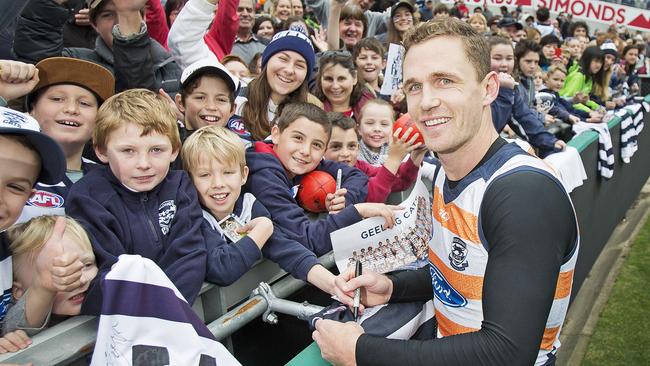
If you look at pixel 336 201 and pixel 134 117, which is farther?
pixel 336 201

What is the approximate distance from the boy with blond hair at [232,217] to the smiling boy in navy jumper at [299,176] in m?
0.09

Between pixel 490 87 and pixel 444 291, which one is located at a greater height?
pixel 490 87

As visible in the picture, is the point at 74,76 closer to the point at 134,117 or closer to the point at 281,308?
the point at 134,117

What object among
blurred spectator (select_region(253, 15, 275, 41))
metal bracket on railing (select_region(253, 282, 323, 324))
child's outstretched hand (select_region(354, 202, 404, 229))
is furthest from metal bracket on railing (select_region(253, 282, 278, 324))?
blurred spectator (select_region(253, 15, 275, 41))

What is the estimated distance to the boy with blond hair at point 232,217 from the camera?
226 cm

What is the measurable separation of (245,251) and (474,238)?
913mm

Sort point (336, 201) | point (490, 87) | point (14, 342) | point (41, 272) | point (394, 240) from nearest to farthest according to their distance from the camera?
point (14, 342) < point (41, 272) < point (490, 87) < point (394, 240) < point (336, 201)

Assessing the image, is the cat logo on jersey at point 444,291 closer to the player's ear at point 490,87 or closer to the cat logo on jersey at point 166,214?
the player's ear at point 490,87

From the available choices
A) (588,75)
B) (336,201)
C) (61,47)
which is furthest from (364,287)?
(588,75)

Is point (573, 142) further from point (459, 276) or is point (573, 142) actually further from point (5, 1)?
point (5, 1)

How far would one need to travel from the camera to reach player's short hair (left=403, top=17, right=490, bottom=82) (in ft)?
6.41

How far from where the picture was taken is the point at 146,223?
2.26 meters

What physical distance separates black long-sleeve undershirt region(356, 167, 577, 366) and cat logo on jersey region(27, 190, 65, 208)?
1.54m

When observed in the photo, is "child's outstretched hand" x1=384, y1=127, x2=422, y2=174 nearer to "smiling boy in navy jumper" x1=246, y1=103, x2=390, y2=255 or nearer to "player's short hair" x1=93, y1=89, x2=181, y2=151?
"smiling boy in navy jumper" x1=246, y1=103, x2=390, y2=255
